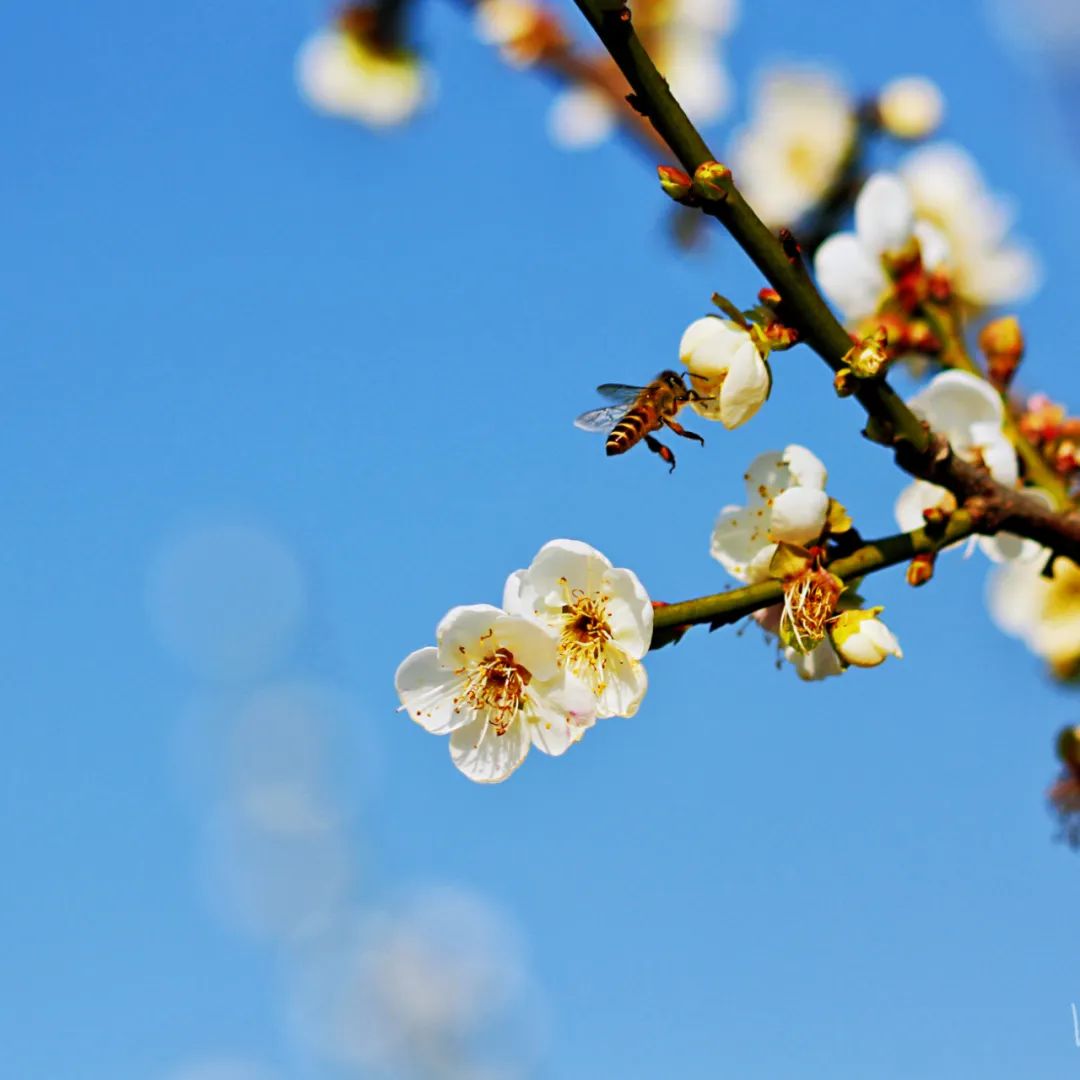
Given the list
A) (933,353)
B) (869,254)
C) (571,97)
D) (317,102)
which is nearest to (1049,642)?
(933,353)

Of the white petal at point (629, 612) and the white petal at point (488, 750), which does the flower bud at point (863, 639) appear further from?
the white petal at point (488, 750)

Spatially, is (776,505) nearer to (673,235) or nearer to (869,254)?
(869,254)

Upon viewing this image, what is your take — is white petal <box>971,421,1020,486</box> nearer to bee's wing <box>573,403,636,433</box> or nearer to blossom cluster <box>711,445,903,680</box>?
blossom cluster <box>711,445,903,680</box>

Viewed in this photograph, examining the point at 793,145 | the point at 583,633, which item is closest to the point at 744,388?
the point at 583,633

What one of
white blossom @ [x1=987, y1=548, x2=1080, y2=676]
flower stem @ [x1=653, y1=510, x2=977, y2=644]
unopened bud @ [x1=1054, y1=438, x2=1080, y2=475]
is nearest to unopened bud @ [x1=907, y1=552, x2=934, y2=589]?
flower stem @ [x1=653, y1=510, x2=977, y2=644]

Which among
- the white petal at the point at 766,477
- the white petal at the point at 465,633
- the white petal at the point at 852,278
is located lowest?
the white petal at the point at 465,633

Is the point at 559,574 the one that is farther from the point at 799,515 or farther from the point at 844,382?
the point at 844,382

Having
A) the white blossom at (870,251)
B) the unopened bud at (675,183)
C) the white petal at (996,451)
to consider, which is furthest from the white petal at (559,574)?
the white blossom at (870,251)
